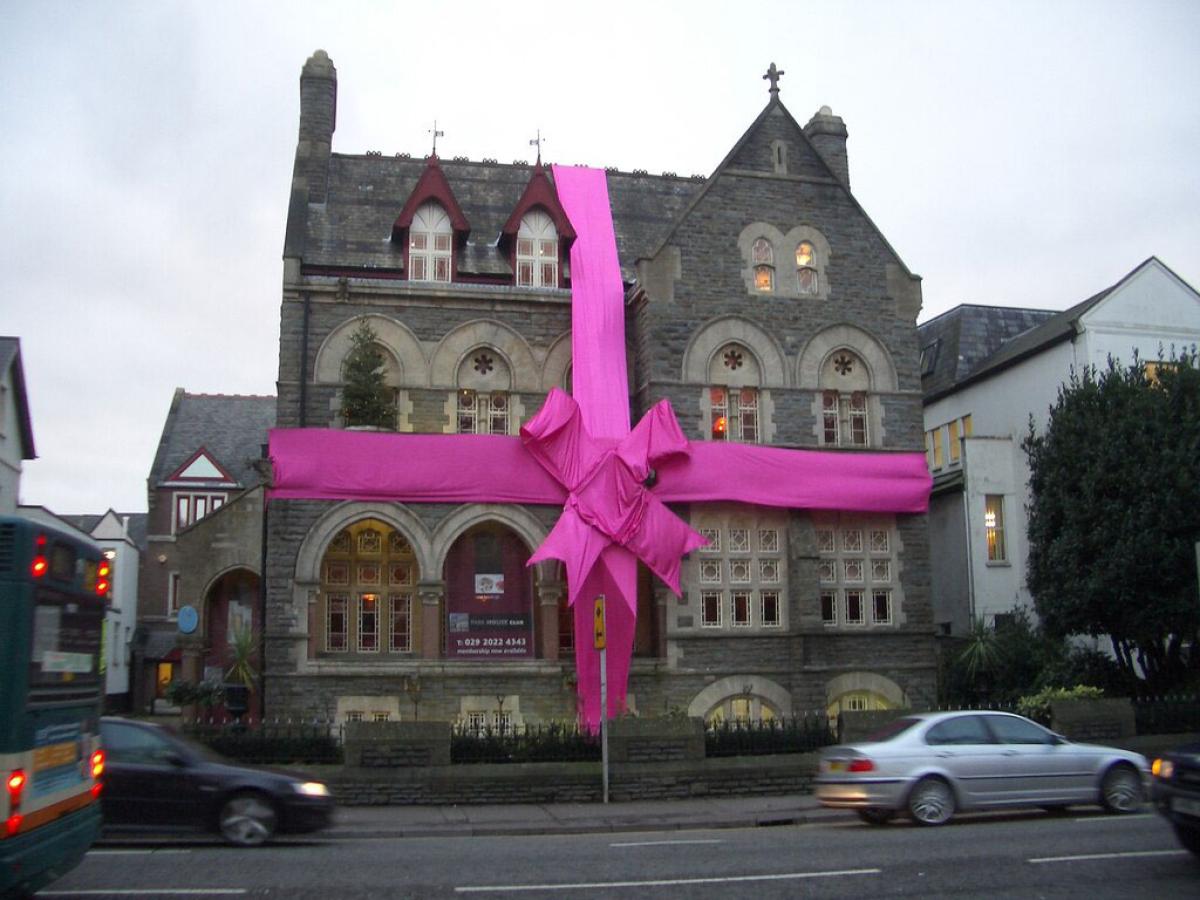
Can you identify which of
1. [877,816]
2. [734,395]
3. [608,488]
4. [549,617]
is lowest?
[877,816]

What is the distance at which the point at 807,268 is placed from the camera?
27.9 meters

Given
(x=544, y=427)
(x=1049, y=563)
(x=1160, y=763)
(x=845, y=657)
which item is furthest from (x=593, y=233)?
(x=1160, y=763)

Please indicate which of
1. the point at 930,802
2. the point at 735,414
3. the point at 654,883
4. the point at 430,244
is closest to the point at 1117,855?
the point at 930,802

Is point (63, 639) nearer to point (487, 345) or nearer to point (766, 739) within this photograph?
point (766, 739)

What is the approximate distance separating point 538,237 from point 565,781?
47.2ft

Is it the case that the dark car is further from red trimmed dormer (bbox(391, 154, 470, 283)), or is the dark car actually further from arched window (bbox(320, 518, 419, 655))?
red trimmed dormer (bbox(391, 154, 470, 283))

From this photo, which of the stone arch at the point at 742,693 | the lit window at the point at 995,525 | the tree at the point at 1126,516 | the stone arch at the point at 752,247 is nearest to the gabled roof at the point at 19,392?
the stone arch at the point at 752,247

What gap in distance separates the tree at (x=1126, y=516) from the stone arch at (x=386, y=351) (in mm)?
14953

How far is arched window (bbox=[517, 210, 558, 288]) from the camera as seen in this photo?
28.2 m

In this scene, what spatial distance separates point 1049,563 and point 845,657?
219 inches

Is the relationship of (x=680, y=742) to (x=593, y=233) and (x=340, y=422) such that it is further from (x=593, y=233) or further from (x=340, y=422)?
(x=593, y=233)

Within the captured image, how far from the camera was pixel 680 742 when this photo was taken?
19250mm

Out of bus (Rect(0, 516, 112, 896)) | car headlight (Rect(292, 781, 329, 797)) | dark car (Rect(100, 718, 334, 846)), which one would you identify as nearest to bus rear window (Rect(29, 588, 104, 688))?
bus (Rect(0, 516, 112, 896))

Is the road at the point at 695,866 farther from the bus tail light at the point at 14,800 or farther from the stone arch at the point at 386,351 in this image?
the stone arch at the point at 386,351
